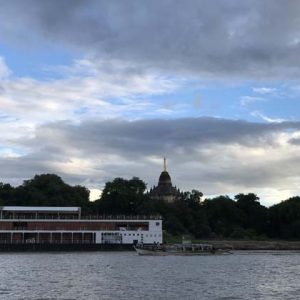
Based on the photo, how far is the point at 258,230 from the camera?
17600 centimetres

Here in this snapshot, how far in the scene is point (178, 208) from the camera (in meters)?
177

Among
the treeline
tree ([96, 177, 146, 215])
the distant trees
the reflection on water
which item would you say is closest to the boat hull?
the reflection on water

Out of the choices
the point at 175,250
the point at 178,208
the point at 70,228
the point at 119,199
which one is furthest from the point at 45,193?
the point at 175,250

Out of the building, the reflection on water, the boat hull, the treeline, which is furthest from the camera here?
the treeline

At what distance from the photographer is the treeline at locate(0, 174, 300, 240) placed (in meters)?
167

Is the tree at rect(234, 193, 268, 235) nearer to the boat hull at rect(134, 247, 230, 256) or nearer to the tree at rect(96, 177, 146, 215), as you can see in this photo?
the tree at rect(96, 177, 146, 215)

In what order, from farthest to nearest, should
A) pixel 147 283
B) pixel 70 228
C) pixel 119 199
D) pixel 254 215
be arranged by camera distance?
1. pixel 254 215
2. pixel 119 199
3. pixel 70 228
4. pixel 147 283

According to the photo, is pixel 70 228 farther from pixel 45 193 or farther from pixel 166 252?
pixel 45 193

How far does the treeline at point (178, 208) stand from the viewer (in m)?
167

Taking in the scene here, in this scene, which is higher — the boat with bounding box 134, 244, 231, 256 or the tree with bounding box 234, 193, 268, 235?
the tree with bounding box 234, 193, 268, 235

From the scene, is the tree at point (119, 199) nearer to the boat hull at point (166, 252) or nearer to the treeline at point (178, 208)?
the treeline at point (178, 208)

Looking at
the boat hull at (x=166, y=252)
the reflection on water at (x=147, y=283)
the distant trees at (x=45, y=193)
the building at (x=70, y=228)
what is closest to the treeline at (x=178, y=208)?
the distant trees at (x=45, y=193)

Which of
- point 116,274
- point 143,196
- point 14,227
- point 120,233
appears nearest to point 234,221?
point 143,196

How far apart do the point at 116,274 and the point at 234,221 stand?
117m
